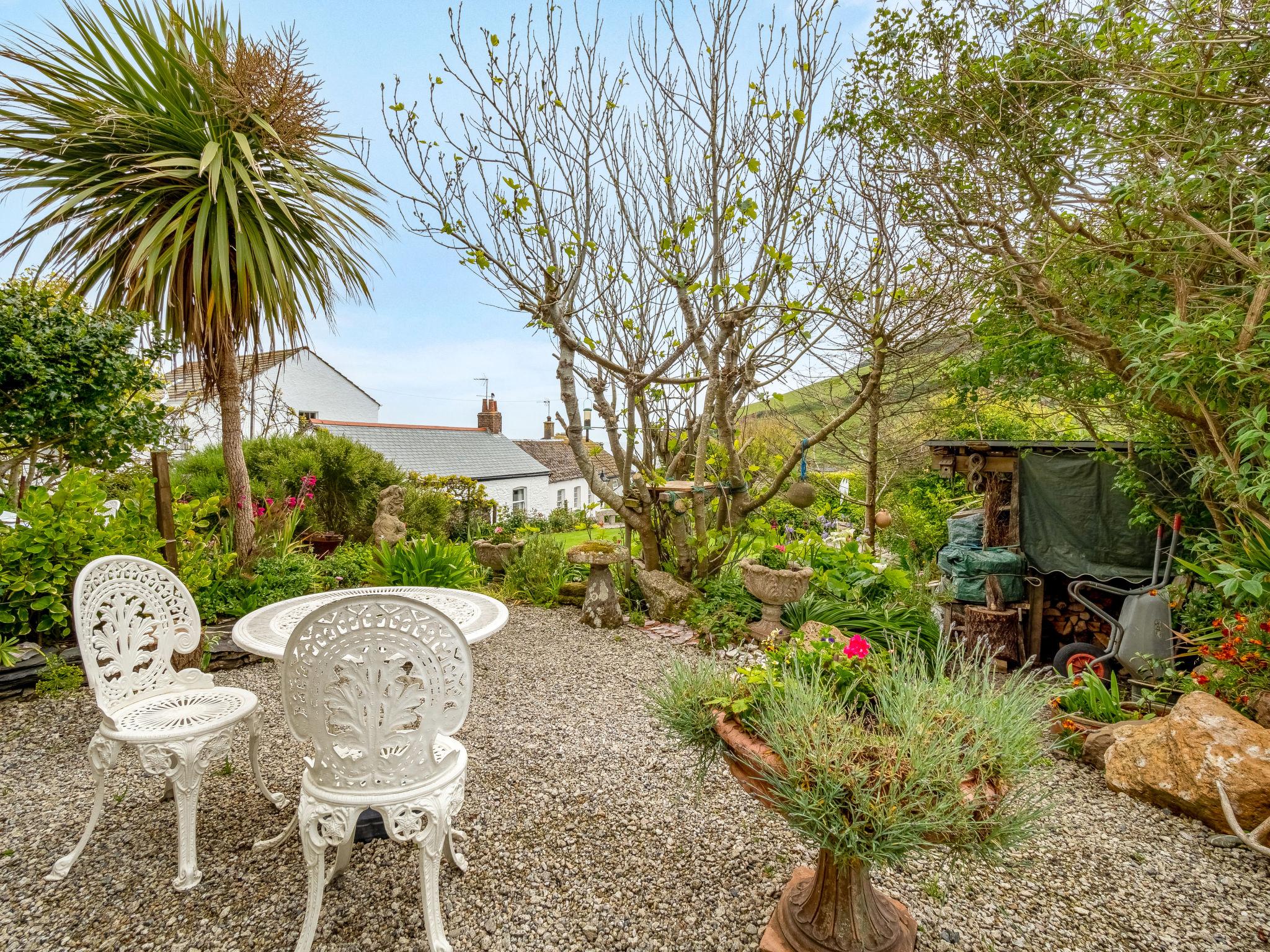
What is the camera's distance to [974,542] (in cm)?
526

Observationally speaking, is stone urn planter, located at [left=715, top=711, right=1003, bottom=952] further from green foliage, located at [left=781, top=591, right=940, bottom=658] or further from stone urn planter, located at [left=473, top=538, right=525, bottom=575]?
stone urn planter, located at [left=473, top=538, right=525, bottom=575]

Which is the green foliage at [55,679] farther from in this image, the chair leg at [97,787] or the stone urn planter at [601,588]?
the stone urn planter at [601,588]

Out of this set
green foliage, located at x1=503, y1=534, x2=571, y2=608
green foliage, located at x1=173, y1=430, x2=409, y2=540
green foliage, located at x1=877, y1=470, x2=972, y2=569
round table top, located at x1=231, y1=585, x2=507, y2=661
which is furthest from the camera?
green foliage, located at x1=877, y1=470, x2=972, y2=569

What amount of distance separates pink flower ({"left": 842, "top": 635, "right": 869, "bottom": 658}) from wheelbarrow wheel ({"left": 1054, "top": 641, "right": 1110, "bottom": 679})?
3.17 metres

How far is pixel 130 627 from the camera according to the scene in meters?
2.13

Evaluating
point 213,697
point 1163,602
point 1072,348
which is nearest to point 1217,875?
point 1163,602

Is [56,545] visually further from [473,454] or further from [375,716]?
[473,454]

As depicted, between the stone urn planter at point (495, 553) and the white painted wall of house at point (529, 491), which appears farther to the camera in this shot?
the white painted wall of house at point (529, 491)

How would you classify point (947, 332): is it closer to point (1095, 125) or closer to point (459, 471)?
point (1095, 125)

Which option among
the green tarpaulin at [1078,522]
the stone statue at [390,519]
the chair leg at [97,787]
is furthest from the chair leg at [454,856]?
the green tarpaulin at [1078,522]

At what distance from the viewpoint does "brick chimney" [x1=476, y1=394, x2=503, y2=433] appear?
58.6 feet

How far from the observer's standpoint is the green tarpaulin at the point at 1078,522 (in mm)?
4148

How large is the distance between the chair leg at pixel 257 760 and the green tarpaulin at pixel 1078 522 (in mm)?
5294

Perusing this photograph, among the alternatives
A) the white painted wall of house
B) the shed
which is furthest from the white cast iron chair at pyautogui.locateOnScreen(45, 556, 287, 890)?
the white painted wall of house
